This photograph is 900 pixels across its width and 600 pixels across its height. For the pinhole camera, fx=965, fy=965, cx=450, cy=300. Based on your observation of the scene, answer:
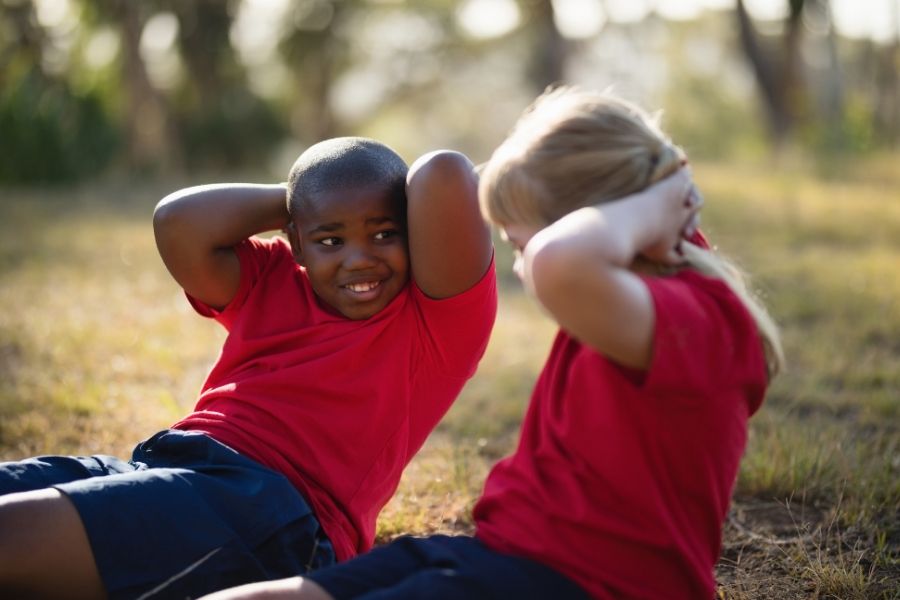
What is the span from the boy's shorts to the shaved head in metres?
0.68

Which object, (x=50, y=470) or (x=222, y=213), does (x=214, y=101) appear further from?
(x=50, y=470)

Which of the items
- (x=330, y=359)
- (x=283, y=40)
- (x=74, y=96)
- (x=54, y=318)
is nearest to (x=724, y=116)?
(x=283, y=40)

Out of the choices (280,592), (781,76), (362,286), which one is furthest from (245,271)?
(781,76)

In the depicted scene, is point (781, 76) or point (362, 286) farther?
point (781, 76)

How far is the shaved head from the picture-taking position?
242 cm

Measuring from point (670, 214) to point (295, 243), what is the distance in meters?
1.09

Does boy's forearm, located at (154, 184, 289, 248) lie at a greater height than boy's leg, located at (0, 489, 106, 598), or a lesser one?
greater

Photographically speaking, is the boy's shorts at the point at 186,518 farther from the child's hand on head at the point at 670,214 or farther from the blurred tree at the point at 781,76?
the blurred tree at the point at 781,76

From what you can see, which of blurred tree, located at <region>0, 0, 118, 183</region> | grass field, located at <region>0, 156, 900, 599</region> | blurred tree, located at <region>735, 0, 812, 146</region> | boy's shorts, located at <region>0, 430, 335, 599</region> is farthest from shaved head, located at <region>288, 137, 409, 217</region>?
blurred tree, located at <region>735, 0, 812, 146</region>

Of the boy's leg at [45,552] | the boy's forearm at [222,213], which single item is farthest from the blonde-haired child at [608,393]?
the boy's forearm at [222,213]

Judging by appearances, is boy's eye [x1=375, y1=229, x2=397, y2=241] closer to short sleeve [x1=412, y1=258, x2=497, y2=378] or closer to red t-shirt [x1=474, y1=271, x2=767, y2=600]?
short sleeve [x1=412, y1=258, x2=497, y2=378]

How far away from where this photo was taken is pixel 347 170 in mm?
2414

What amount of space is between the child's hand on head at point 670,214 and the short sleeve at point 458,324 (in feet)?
2.17

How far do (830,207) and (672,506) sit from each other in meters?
7.52
